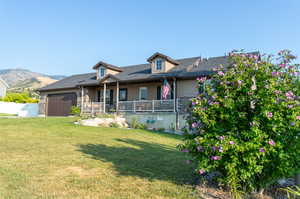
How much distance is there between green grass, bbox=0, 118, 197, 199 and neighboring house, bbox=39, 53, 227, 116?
801 cm

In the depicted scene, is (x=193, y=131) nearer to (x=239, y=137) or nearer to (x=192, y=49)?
(x=239, y=137)

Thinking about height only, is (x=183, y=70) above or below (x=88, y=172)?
above

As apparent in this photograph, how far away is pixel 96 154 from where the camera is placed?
21.2 feet

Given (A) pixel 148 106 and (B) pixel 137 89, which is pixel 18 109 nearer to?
(B) pixel 137 89

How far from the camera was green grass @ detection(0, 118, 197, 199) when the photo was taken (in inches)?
144

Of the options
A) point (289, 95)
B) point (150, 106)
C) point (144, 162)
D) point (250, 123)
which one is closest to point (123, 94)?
point (150, 106)

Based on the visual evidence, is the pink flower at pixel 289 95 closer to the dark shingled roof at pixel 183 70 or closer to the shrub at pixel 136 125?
the dark shingled roof at pixel 183 70

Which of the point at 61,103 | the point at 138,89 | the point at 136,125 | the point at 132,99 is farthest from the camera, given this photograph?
the point at 61,103

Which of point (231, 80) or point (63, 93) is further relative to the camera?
point (63, 93)

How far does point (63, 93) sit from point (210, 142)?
865 inches

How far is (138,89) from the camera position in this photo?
61.8 feet

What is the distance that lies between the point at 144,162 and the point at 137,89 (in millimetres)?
13291

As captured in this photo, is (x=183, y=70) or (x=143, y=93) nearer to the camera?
(x=183, y=70)

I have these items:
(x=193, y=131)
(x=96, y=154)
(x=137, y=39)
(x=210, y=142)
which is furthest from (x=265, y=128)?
(x=137, y=39)
